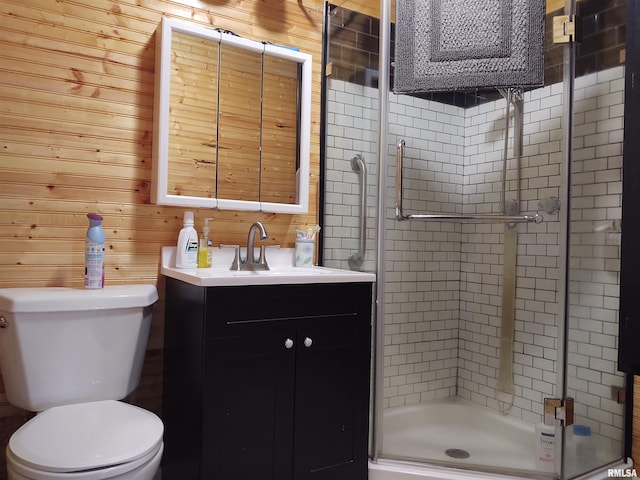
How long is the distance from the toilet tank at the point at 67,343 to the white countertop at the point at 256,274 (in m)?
0.24

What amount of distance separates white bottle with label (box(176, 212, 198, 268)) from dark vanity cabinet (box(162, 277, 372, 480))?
90 millimetres

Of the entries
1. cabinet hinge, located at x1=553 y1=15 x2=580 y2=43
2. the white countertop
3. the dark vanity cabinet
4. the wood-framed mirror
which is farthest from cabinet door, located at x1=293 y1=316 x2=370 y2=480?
Answer: cabinet hinge, located at x1=553 y1=15 x2=580 y2=43

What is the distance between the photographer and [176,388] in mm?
1822

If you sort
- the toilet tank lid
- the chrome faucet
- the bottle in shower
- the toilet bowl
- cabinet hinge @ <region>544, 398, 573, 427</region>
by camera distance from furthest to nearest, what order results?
the chrome faucet, cabinet hinge @ <region>544, 398, 573, 427</region>, the bottle in shower, the toilet tank lid, the toilet bowl

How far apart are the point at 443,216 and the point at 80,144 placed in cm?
158

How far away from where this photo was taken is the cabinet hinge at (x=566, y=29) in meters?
1.91

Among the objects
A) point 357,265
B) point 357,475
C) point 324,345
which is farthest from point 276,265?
point 357,475

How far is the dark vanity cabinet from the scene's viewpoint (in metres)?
1.62

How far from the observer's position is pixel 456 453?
2.04 meters

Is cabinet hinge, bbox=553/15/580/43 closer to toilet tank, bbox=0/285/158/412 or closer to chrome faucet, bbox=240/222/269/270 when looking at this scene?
chrome faucet, bbox=240/222/269/270

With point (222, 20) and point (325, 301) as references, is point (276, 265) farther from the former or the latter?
point (222, 20)

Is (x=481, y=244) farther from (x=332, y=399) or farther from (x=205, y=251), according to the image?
(x=205, y=251)

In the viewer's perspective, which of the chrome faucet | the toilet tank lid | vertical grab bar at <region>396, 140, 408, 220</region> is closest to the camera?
the toilet tank lid

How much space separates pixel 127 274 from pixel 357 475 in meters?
1.21
